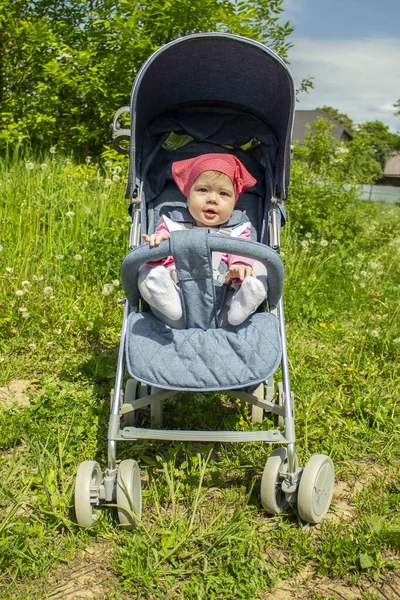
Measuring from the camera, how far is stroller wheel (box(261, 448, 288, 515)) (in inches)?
94.6

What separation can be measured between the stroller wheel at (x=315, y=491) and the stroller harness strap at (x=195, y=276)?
70cm

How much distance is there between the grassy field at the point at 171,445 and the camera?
213cm

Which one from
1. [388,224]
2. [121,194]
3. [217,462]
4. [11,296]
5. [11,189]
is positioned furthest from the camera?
[388,224]

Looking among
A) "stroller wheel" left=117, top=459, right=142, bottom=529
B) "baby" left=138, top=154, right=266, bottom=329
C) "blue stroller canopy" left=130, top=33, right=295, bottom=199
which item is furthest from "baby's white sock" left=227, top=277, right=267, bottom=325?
"blue stroller canopy" left=130, top=33, right=295, bottom=199

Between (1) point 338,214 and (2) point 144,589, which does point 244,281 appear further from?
(1) point 338,214

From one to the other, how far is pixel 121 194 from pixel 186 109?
2241mm

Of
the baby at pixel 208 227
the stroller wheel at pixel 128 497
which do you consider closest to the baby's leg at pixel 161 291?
the baby at pixel 208 227

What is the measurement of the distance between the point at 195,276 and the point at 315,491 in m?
0.97

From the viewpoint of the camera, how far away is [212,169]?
2914mm

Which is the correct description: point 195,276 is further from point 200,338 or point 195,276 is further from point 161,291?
point 200,338

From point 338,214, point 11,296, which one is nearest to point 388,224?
point 338,214

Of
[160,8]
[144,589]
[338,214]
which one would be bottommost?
[144,589]

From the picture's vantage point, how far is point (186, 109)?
337cm

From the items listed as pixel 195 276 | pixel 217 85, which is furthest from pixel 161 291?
pixel 217 85
